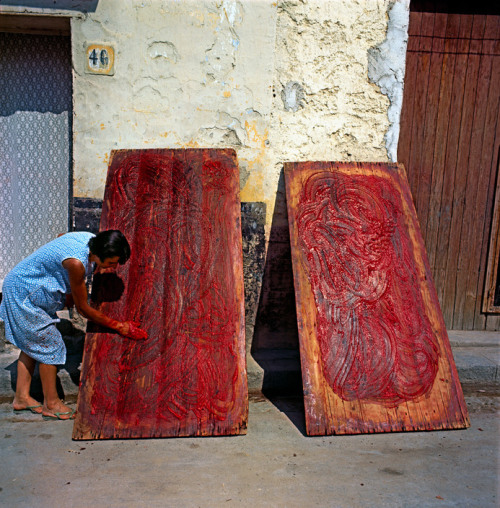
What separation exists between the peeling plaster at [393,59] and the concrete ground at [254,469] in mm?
2471

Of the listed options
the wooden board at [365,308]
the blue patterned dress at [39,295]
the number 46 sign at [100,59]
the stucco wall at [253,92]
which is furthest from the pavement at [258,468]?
the number 46 sign at [100,59]

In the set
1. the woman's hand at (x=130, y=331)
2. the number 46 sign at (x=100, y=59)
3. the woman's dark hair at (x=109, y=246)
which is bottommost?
the woman's hand at (x=130, y=331)

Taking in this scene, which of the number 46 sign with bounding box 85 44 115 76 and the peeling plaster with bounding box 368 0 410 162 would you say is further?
the peeling plaster with bounding box 368 0 410 162

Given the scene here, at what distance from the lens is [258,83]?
379 cm

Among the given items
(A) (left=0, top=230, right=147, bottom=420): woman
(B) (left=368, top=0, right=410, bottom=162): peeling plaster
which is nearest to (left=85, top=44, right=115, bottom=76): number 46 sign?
(A) (left=0, top=230, right=147, bottom=420): woman

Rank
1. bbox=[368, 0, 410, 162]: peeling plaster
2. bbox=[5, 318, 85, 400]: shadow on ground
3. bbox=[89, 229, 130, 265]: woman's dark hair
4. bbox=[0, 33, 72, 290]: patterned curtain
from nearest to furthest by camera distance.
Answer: bbox=[89, 229, 130, 265]: woman's dark hair, bbox=[5, 318, 85, 400]: shadow on ground, bbox=[368, 0, 410, 162]: peeling plaster, bbox=[0, 33, 72, 290]: patterned curtain

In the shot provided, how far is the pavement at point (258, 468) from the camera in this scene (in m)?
2.32

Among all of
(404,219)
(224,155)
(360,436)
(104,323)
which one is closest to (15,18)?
(224,155)

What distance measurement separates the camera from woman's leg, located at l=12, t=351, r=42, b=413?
10.3ft

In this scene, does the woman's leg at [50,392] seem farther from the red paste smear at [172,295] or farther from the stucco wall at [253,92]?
the stucco wall at [253,92]

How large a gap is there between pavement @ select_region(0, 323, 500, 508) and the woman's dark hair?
1032mm

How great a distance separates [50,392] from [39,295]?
606 millimetres

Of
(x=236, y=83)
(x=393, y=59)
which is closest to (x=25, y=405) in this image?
(x=236, y=83)

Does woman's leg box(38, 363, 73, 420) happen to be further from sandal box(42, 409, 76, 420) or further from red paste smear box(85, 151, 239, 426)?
red paste smear box(85, 151, 239, 426)
